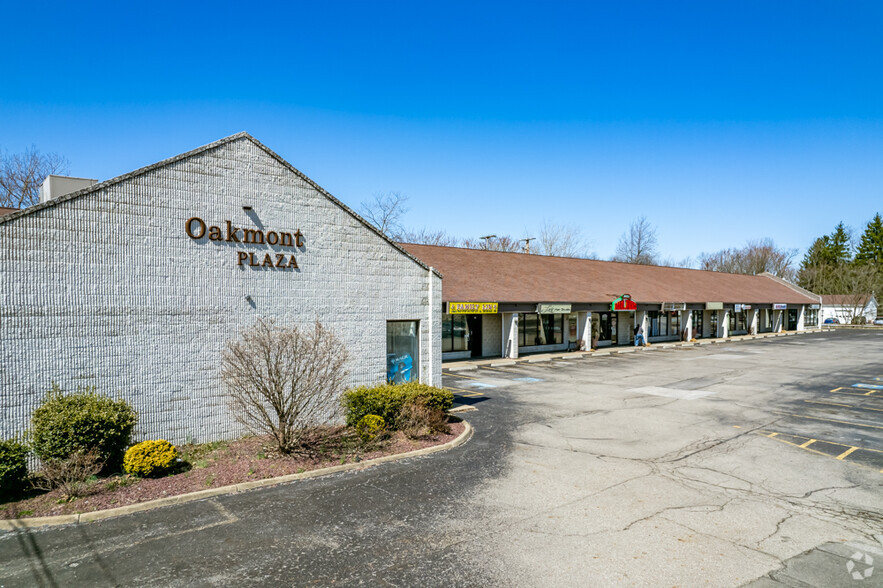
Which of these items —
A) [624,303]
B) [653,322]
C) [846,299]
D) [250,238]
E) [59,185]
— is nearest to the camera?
[59,185]

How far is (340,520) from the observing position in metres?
8.73

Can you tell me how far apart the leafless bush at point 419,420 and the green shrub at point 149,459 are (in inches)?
207

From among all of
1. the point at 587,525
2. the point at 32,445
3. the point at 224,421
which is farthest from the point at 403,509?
the point at 32,445

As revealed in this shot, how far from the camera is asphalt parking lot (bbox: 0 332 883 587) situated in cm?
707

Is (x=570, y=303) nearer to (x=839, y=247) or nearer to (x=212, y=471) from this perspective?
(x=212, y=471)

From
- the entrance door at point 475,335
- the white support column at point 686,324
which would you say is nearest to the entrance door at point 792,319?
the white support column at point 686,324

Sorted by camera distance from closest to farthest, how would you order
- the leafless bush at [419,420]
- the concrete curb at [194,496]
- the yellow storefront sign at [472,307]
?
the concrete curb at [194,496]
the leafless bush at [419,420]
the yellow storefront sign at [472,307]

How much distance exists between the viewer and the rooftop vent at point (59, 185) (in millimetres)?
12547

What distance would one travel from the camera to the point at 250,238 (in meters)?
13.3

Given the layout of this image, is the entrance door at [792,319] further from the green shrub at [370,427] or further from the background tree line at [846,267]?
the green shrub at [370,427]

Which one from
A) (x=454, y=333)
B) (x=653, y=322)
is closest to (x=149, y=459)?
(x=454, y=333)

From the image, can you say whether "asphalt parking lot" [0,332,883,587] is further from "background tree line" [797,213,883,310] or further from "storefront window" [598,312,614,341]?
"background tree line" [797,213,883,310]

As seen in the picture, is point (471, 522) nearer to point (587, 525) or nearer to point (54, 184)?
point (587, 525)

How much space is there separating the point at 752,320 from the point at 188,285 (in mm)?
54856
